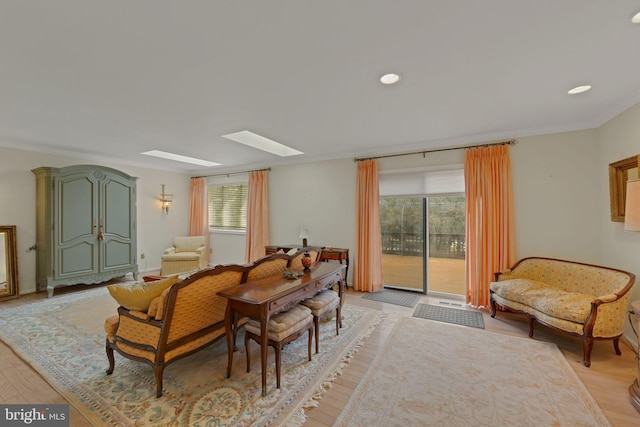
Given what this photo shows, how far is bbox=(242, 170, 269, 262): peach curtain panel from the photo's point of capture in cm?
595

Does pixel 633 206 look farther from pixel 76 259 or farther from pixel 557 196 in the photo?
pixel 76 259

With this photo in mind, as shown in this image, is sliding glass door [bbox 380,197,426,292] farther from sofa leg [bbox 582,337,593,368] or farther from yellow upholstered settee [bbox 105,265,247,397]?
yellow upholstered settee [bbox 105,265,247,397]

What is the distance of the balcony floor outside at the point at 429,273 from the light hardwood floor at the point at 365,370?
1.15 meters

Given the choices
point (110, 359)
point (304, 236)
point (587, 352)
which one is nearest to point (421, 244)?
point (304, 236)

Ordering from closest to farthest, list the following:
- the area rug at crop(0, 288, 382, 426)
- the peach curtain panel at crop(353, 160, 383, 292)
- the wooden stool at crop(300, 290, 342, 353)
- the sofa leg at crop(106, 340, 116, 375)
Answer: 1. the area rug at crop(0, 288, 382, 426)
2. the sofa leg at crop(106, 340, 116, 375)
3. the wooden stool at crop(300, 290, 342, 353)
4. the peach curtain panel at crop(353, 160, 383, 292)

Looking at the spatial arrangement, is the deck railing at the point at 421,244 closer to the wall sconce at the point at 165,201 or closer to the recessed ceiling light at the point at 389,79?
the recessed ceiling light at the point at 389,79

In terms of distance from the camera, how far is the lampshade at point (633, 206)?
202 cm

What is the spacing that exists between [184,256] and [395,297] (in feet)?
15.0

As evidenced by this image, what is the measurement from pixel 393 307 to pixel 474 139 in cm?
291

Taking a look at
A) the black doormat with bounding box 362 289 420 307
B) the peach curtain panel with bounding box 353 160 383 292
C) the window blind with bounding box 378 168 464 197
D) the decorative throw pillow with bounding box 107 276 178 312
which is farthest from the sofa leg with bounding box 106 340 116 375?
the window blind with bounding box 378 168 464 197

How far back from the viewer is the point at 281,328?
212 cm

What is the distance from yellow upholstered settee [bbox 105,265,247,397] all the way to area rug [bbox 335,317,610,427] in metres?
1.33

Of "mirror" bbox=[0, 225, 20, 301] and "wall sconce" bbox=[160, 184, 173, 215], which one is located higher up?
"wall sconce" bbox=[160, 184, 173, 215]

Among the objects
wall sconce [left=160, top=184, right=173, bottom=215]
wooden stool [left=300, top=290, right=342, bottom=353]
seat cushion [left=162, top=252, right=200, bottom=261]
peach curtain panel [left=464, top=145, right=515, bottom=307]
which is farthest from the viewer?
wall sconce [left=160, top=184, right=173, bottom=215]
